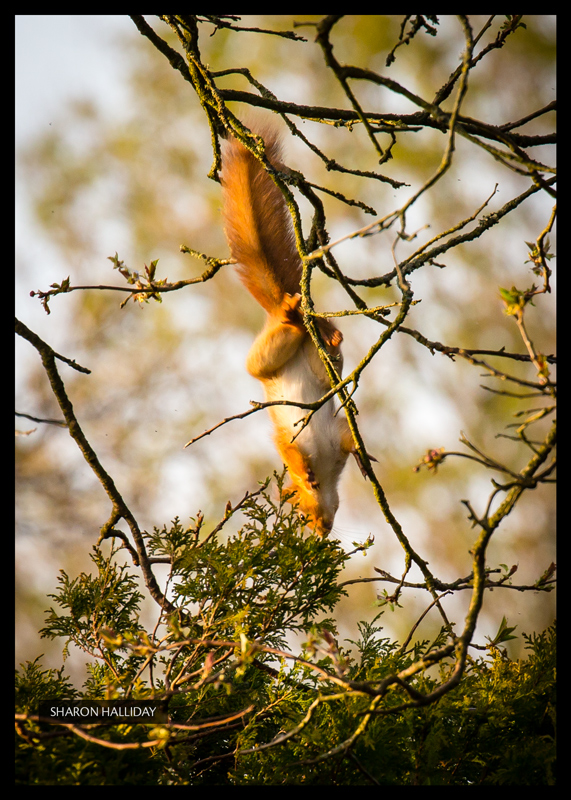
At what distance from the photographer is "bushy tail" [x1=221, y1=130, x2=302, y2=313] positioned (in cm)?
136

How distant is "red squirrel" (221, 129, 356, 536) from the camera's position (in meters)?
1.36

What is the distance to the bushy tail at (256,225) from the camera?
1.36 m

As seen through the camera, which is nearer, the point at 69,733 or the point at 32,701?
the point at 69,733

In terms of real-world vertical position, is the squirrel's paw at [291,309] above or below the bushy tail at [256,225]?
below

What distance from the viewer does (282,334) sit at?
1.43 meters

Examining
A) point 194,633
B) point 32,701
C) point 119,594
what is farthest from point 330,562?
point 32,701

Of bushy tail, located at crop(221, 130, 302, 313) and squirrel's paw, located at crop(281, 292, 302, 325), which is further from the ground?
bushy tail, located at crop(221, 130, 302, 313)

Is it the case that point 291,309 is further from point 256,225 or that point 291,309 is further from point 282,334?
point 256,225

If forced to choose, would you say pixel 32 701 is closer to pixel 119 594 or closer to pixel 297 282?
pixel 119 594

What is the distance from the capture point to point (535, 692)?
798 mm

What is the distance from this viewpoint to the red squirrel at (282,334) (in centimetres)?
136

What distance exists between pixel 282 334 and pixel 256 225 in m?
0.24

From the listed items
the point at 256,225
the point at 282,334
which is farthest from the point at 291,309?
the point at 256,225

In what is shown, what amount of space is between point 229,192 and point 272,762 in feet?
3.51
